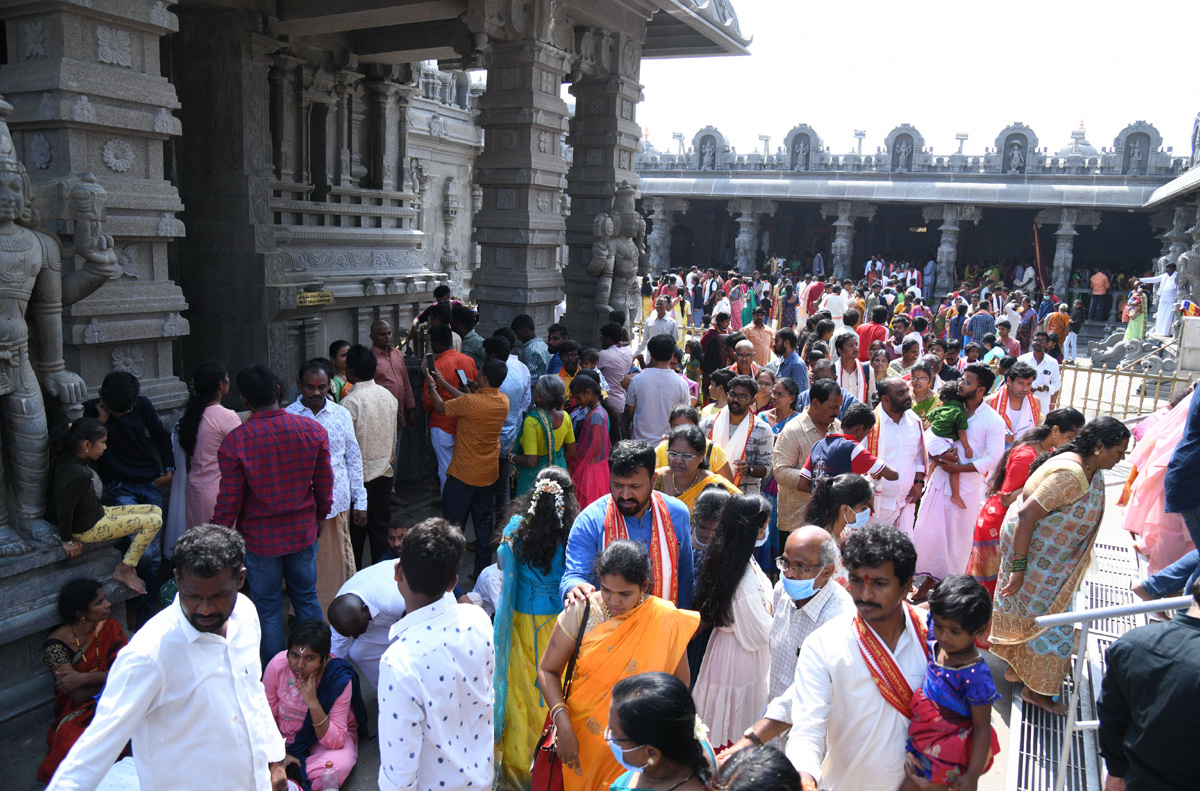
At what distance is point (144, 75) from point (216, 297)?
399cm

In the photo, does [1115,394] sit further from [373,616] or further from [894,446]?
[373,616]

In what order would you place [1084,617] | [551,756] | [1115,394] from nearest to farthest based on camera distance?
[551,756], [1084,617], [1115,394]

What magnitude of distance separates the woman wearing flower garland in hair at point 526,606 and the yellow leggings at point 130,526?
2.00 meters

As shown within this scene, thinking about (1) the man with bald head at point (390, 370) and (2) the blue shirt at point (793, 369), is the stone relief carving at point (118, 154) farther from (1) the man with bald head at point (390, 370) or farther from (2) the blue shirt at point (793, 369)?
(2) the blue shirt at point (793, 369)

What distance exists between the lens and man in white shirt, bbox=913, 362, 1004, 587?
18.6ft

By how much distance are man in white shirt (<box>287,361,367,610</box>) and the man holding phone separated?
1.13 meters

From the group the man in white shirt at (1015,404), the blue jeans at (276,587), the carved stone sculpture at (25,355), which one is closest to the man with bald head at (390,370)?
the blue jeans at (276,587)

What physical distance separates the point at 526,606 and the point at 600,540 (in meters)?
0.50

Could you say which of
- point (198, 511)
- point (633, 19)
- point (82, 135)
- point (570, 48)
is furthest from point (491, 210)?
point (198, 511)

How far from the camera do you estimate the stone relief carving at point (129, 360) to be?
5.29 m

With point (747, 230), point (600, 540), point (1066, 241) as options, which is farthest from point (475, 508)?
point (747, 230)

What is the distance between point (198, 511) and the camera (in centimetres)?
464

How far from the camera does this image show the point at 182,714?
2.38m

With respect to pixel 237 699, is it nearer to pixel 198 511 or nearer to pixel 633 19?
pixel 198 511
